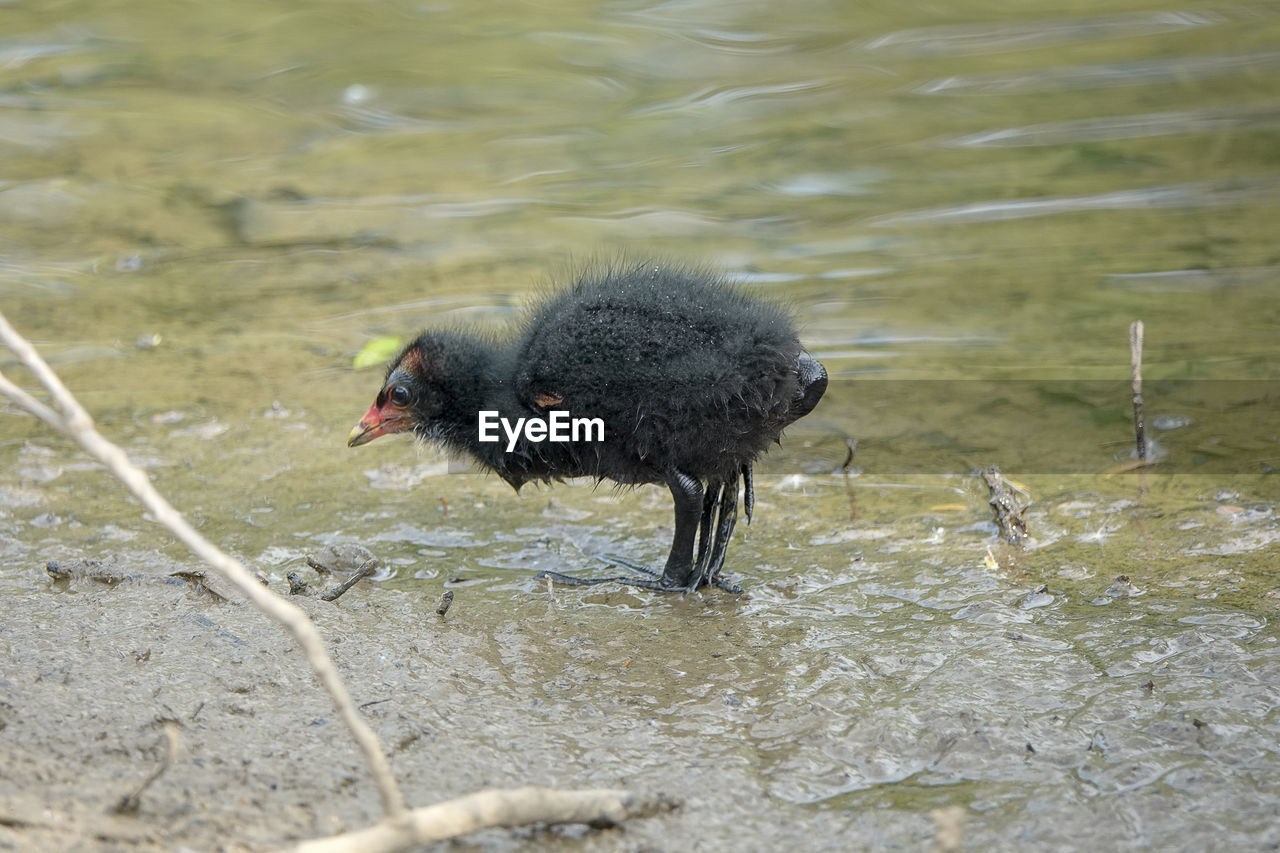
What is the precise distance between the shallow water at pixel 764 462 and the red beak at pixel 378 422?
1.37 feet

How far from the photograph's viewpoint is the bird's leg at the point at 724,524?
4.28 meters

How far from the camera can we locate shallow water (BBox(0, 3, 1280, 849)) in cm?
299

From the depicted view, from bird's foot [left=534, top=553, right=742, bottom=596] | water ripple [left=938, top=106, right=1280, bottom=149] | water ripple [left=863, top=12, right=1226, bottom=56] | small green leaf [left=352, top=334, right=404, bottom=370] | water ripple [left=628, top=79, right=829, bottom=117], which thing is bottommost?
bird's foot [left=534, top=553, right=742, bottom=596]

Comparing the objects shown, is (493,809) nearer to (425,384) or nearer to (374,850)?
(374,850)

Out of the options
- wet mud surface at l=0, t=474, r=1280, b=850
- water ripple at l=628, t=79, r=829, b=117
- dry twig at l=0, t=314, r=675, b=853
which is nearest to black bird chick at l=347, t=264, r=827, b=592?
wet mud surface at l=0, t=474, r=1280, b=850

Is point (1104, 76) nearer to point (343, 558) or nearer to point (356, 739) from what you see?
point (343, 558)

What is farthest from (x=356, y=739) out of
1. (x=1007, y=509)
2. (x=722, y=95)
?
(x=722, y=95)

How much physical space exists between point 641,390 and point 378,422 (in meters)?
1.11

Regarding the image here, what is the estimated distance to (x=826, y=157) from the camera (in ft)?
30.0

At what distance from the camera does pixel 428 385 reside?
438cm

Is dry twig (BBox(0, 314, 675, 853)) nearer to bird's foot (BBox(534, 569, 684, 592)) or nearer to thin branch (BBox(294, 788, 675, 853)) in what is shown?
thin branch (BBox(294, 788, 675, 853))

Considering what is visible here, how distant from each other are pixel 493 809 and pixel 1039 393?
423 cm

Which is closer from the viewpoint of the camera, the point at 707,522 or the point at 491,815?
the point at 491,815

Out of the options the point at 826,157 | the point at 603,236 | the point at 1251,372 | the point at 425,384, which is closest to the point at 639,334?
the point at 425,384
